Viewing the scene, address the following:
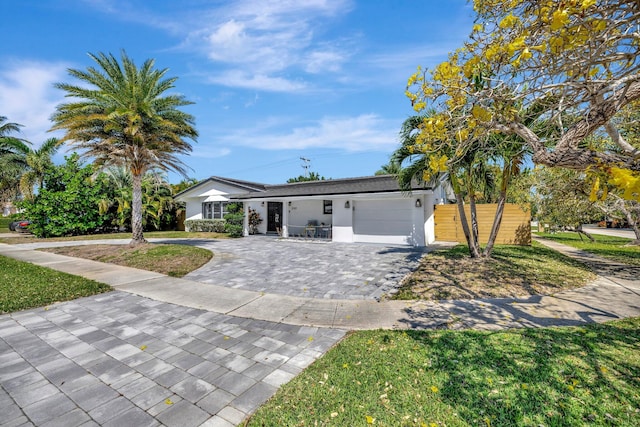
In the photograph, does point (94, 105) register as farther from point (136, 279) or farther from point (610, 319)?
point (610, 319)

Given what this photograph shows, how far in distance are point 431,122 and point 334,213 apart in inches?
500

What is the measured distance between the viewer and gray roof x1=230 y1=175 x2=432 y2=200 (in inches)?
574

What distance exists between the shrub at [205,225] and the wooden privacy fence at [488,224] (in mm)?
15634

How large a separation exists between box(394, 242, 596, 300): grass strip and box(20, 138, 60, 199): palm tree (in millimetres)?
25661

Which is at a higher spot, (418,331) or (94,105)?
(94,105)

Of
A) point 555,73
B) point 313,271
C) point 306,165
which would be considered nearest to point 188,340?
point 313,271

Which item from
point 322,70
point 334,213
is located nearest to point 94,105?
point 322,70

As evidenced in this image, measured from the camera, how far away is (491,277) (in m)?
7.12

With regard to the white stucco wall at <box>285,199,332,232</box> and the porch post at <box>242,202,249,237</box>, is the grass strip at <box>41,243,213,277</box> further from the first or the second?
the white stucco wall at <box>285,199,332,232</box>

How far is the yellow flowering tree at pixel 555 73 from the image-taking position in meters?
2.49

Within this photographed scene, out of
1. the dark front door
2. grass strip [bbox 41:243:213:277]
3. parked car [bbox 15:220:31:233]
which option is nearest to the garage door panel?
the dark front door

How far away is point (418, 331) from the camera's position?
4.30m

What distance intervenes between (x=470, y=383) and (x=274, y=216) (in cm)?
1916

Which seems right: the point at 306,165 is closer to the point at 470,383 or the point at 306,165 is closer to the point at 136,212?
the point at 136,212
